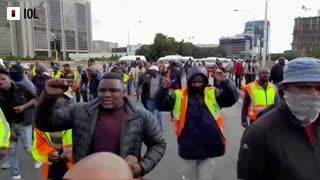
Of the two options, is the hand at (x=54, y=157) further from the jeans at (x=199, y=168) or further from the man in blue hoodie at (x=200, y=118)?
the jeans at (x=199, y=168)

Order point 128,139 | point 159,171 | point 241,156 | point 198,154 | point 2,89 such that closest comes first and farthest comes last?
point 241,156 → point 128,139 → point 198,154 → point 2,89 → point 159,171

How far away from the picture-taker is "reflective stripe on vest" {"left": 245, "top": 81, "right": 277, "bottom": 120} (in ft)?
18.1

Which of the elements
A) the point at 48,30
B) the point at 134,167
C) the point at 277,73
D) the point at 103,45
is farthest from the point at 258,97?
the point at 103,45

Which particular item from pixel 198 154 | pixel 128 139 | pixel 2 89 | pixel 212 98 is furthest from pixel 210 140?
pixel 2 89

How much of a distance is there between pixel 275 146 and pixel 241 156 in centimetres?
22

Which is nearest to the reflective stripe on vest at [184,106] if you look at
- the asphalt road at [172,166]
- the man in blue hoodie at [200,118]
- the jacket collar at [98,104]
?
the man in blue hoodie at [200,118]

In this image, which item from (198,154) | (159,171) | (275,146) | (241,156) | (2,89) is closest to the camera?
(275,146)

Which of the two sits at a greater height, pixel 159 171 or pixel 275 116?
pixel 275 116

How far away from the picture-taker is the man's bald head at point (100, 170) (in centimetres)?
99

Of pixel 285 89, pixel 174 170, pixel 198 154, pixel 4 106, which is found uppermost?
pixel 285 89

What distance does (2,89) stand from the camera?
512cm

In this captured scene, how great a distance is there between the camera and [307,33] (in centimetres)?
8144

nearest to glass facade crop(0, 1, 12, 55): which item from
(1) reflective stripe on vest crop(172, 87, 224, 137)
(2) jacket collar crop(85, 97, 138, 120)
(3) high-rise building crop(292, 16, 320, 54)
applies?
(3) high-rise building crop(292, 16, 320, 54)

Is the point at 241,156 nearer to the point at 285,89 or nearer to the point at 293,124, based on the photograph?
the point at 293,124
